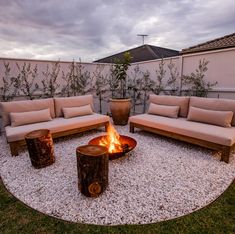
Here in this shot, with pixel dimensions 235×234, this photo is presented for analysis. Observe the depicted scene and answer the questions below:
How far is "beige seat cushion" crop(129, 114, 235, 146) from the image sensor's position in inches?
109

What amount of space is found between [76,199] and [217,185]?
1.80 m

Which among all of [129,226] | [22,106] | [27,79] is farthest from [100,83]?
[129,226]

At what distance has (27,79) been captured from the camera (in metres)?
4.62

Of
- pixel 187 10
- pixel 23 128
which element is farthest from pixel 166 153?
pixel 187 10

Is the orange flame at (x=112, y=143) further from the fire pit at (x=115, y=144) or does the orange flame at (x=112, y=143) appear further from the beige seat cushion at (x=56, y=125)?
the beige seat cushion at (x=56, y=125)

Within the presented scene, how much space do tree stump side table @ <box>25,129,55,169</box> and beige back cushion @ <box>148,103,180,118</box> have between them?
8.67 feet

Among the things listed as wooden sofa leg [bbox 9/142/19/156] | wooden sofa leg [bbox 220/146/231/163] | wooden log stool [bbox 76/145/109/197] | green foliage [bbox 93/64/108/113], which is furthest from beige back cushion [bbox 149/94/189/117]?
wooden sofa leg [bbox 9/142/19/156]

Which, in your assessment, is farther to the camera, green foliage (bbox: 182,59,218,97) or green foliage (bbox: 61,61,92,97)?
green foliage (bbox: 61,61,92,97)

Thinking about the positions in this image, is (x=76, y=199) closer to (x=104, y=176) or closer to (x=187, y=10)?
(x=104, y=176)

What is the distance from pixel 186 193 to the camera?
206 cm

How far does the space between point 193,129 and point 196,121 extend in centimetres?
50

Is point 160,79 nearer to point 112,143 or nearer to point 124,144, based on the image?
point 124,144

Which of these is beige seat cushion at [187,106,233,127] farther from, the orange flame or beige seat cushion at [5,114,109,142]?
beige seat cushion at [5,114,109,142]

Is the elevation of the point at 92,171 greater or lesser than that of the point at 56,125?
lesser
